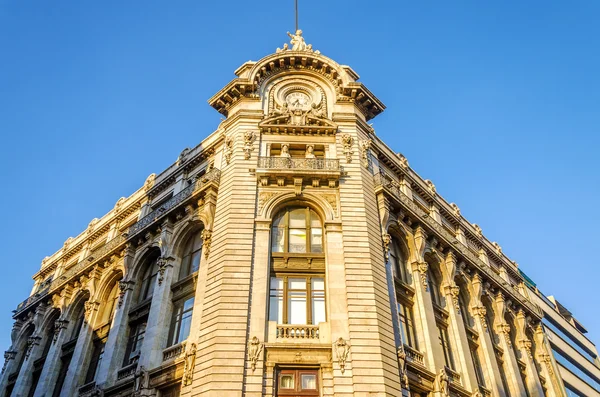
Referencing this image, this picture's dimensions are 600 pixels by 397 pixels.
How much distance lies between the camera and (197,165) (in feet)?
107

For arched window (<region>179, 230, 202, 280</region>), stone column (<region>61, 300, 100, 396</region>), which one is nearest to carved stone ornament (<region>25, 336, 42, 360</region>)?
stone column (<region>61, 300, 100, 396</region>)

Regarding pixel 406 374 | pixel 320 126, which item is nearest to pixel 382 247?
pixel 406 374

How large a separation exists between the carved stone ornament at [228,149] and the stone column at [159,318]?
6566mm

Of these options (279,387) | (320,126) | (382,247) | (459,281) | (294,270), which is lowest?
(279,387)

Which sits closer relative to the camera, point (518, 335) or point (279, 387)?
point (279, 387)

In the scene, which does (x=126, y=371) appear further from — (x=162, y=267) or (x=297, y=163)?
(x=297, y=163)

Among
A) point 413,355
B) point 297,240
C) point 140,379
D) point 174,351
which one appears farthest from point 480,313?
point 140,379

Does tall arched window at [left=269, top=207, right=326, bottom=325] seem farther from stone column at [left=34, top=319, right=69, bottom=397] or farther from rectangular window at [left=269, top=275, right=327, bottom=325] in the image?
stone column at [left=34, top=319, right=69, bottom=397]

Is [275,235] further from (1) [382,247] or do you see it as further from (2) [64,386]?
(2) [64,386]

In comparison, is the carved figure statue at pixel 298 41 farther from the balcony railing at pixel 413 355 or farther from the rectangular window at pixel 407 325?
the balcony railing at pixel 413 355

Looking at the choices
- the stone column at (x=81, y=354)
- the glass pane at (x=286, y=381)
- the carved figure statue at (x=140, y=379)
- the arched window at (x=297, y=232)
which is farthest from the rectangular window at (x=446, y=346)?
the stone column at (x=81, y=354)

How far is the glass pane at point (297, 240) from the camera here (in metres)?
23.7

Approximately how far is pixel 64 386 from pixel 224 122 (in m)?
18.4

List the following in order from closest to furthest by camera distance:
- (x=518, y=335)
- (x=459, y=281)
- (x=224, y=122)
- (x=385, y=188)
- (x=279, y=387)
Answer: (x=279, y=387) → (x=385, y=188) → (x=224, y=122) → (x=459, y=281) → (x=518, y=335)
